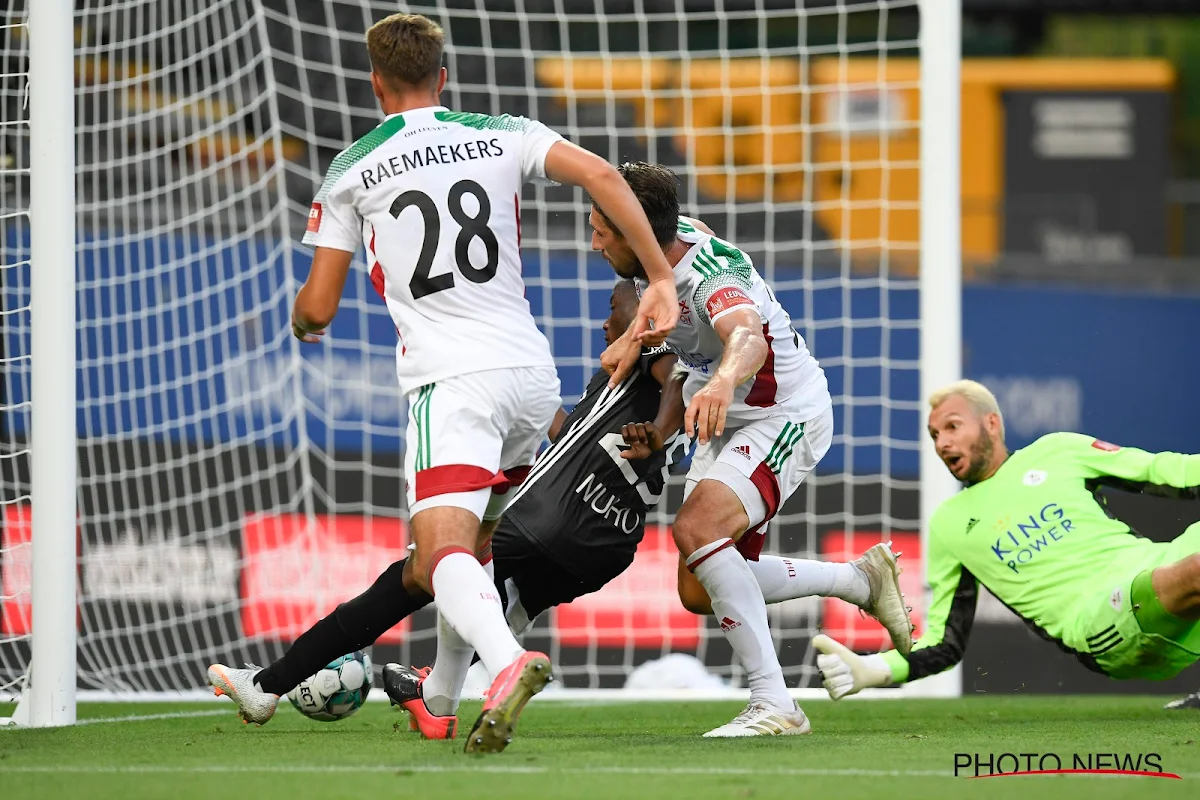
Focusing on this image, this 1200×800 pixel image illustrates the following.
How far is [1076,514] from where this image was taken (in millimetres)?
5066

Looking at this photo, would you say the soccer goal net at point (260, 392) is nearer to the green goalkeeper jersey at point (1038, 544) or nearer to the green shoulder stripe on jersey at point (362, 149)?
the green goalkeeper jersey at point (1038, 544)

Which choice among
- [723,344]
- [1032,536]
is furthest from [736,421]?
[1032,536]

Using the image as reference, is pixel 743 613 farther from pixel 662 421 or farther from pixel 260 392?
pixel 260 392

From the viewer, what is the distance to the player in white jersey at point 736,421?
14.5ft

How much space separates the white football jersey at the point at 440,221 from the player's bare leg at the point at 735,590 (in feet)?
2.51

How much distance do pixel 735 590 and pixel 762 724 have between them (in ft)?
1.21

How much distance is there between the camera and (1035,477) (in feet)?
16.9

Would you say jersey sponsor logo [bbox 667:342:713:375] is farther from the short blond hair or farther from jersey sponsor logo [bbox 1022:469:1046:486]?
jersey sponsor logo [bbox 1022:469:1046:486]

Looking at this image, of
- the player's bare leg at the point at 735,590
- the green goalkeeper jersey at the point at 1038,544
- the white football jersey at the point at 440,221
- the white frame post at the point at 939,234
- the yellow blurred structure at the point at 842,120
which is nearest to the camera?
→ the white football jersey at the point at 440,221

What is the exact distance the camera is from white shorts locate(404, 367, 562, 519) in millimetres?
3918

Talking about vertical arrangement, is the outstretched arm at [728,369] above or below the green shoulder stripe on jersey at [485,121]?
below

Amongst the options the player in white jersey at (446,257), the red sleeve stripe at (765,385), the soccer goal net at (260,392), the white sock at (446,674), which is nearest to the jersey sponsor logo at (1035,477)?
the red sleeve stripe at (765,385)

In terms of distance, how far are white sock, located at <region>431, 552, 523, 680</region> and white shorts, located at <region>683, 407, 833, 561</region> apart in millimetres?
995

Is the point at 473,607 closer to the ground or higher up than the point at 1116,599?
higher up
